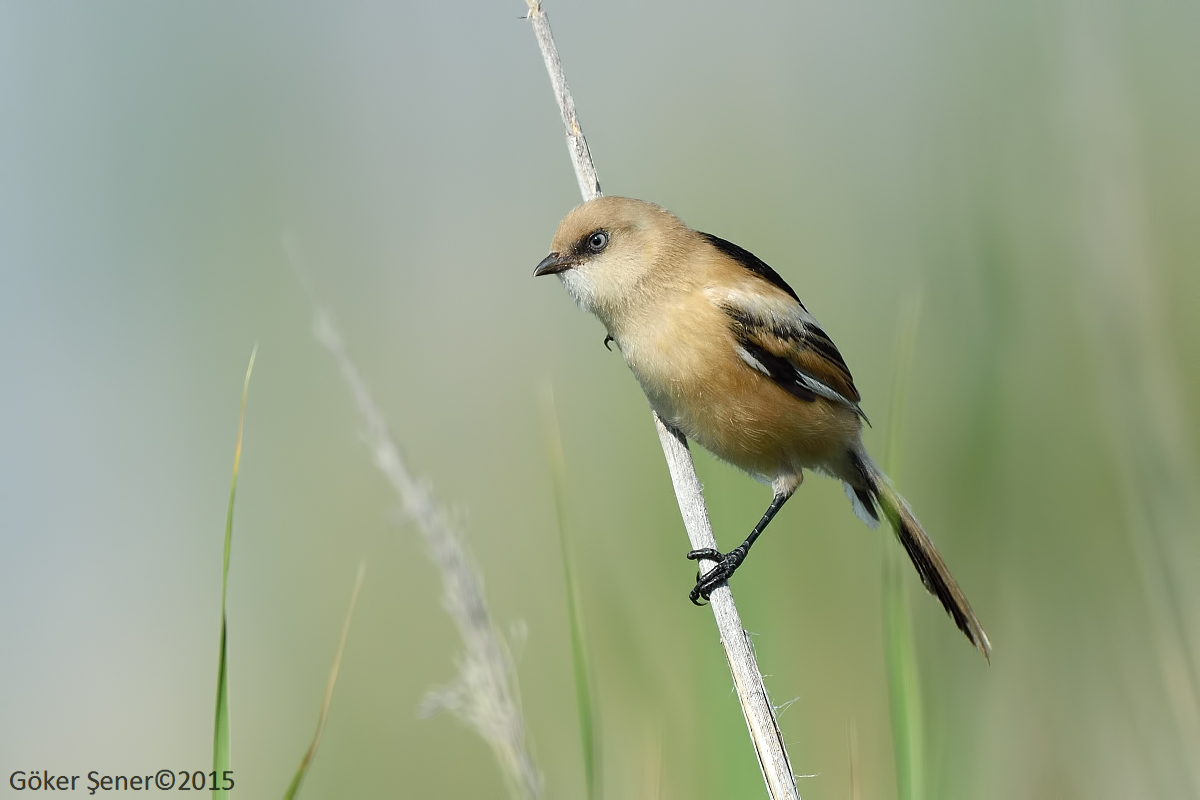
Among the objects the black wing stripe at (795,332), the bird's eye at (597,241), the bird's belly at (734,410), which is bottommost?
the bird's belly at (734,410)

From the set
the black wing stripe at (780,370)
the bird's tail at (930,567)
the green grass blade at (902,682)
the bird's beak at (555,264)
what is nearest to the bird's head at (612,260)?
the bird's beak at (555,264)

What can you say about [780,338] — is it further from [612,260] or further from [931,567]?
[931,567]

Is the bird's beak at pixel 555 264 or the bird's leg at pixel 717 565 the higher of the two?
the bird's beak at pixel 555 264

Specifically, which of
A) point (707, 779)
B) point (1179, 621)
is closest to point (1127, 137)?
point (1179, 621)

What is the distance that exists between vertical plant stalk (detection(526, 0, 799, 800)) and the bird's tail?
568mm

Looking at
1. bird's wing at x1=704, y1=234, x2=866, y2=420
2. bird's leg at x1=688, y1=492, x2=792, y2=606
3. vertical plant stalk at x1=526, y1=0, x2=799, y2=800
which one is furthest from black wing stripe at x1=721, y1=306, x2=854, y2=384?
bird's leg at x1=688, y1=492, x2=792, y2=606

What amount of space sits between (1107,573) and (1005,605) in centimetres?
46

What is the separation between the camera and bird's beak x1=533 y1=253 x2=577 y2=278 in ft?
9.57

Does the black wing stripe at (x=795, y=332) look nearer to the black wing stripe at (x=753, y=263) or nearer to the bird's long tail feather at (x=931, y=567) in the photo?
the black wing stripe at (x=753, y=263)

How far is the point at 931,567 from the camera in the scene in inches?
115

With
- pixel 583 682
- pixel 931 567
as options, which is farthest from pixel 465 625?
pixel 931 567

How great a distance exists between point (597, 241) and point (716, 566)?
1.09 meters

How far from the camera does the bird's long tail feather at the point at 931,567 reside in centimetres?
265

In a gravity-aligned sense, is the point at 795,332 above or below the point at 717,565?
above
